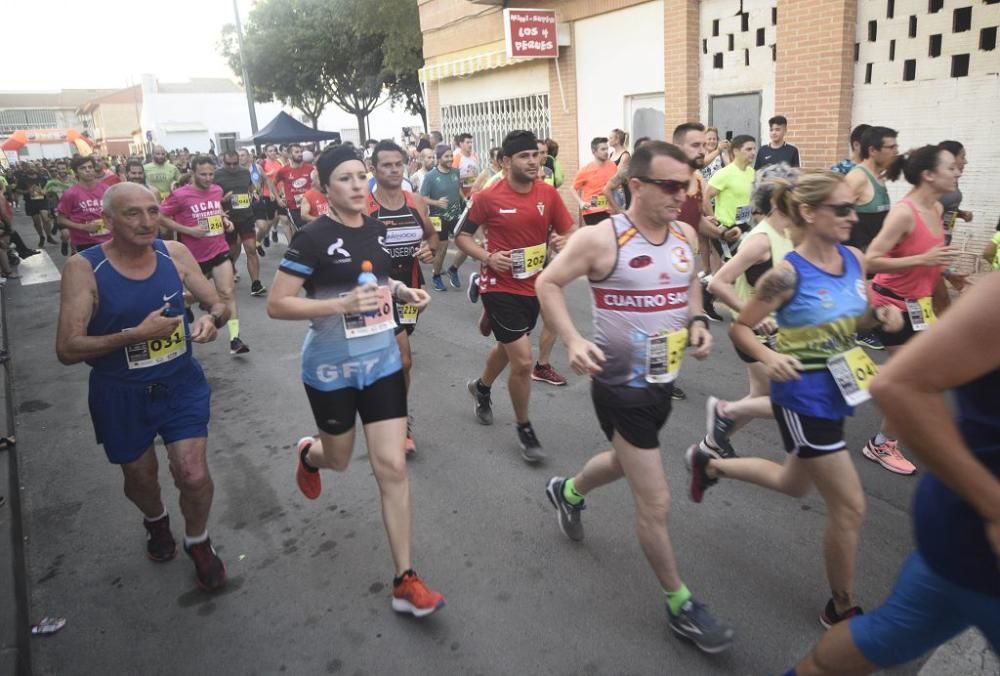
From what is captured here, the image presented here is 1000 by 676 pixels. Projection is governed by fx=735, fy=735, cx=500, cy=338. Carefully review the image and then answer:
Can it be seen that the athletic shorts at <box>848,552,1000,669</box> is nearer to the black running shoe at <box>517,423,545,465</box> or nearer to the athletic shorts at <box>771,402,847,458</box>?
the athletic shorts at <box>771,402,847,458</box>

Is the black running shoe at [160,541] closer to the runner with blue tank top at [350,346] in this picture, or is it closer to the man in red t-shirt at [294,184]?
the runner with blue tank top at [350,346]

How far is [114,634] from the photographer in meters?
3.24

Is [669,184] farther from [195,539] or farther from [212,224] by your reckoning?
[212,224]

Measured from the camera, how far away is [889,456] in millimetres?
4328

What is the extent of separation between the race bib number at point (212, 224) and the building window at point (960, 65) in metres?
8.52

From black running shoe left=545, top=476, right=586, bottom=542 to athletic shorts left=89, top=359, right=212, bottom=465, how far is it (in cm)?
175

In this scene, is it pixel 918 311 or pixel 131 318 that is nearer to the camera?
pixel 131 318

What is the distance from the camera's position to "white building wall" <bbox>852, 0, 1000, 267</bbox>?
8.27 metres

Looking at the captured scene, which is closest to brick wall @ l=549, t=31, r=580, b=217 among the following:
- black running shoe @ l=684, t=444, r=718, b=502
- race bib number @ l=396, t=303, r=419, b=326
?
race bib number @ l=396, t=303, r=419, b=326

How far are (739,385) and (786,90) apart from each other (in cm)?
606

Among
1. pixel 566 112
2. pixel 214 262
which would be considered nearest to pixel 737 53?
pixel 566 112

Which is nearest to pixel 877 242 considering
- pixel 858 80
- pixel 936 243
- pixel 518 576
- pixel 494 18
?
pixel 936 243

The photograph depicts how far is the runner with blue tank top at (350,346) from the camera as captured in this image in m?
3.17

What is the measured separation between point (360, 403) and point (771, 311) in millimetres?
1800
